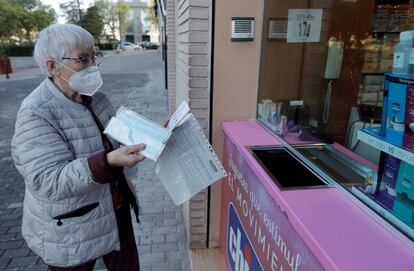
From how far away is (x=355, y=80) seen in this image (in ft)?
11.0

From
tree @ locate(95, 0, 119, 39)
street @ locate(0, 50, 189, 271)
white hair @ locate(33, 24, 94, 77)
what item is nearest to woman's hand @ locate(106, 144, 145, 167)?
white hair @ locate(33, 24, 94, 77)

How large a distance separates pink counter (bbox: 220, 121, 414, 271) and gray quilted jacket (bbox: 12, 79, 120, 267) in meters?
0.80

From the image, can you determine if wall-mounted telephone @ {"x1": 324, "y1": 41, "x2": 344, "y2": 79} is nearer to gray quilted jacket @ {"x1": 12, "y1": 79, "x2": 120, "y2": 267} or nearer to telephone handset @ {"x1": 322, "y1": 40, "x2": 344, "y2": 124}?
telephone handset @ {"x1": 322, "y1": 40, "x2": 344, "y2": 124}

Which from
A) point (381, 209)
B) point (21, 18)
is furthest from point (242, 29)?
point (21, 18)

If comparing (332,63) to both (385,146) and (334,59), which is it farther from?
(385,146)

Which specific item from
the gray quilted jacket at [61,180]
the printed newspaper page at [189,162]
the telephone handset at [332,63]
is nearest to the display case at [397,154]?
the printed newspaper page at [189,162]

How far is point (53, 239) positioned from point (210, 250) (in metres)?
1.64

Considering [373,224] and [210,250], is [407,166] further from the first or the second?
[210,250]

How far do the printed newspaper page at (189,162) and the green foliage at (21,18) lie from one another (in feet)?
96.6

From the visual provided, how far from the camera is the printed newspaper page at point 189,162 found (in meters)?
1.57

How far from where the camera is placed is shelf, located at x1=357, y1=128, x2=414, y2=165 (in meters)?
1.10

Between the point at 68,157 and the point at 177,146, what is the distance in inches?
20.4

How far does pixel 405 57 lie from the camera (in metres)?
1.16

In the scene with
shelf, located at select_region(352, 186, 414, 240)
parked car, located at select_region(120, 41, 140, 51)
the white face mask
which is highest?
parked car, located at select_region(120, 41, 140, 51)
